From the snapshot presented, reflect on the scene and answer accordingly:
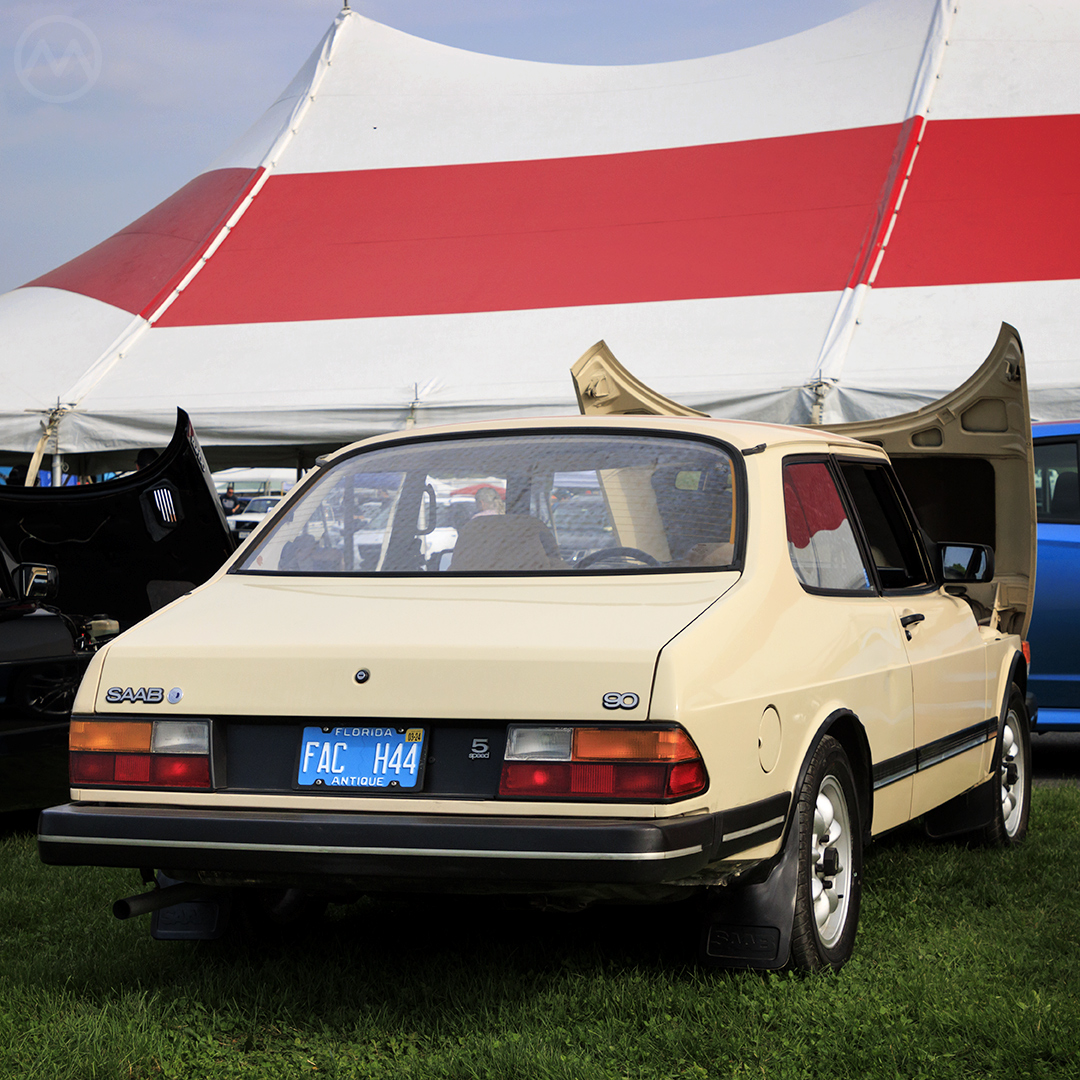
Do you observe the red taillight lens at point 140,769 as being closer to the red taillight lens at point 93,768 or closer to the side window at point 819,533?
the red taillight lens at point 93,768

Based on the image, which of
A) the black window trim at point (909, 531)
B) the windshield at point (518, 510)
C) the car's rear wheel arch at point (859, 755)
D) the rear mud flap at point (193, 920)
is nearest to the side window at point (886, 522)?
the black window trim at point (909, 531)

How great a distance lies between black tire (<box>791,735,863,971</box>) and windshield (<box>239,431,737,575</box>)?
62 centimetres

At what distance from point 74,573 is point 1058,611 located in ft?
16.3

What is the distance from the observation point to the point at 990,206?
35.5 feet

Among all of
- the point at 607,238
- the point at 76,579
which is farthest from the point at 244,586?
the point at 607,238

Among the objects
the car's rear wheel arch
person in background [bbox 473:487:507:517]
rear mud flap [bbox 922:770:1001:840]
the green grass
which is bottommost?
→ rear mud flap [bbox 922:770:1001:840]

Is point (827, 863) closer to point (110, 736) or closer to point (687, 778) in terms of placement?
point (687, 778)

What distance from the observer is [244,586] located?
3.76 meters

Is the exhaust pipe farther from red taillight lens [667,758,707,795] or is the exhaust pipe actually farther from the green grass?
red taillight lens [667,758,707,795]

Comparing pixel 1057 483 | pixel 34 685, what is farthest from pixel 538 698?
pixel 1057 483

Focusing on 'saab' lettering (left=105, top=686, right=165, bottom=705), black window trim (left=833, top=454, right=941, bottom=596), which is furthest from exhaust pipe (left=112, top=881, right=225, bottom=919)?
black window trim (left=833, top=454, right=941, bottom=596)

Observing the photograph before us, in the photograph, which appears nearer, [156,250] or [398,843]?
[398,843]

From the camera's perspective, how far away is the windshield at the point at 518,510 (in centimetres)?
364

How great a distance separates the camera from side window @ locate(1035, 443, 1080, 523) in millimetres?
7242
